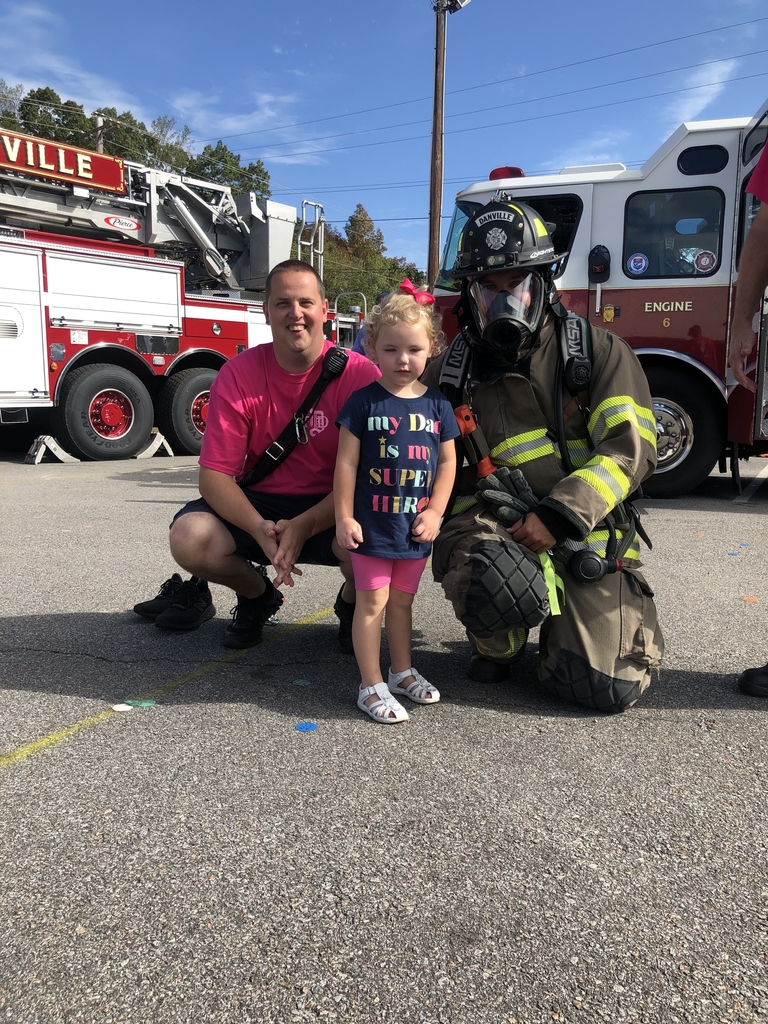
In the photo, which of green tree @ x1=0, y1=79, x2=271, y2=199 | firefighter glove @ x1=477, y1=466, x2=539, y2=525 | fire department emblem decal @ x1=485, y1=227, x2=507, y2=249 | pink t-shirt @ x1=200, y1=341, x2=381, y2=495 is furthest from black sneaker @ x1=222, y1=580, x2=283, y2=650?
green tree @ x1=0, y1=79, x2=271, y2=199

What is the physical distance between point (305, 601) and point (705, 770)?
7.26 ft

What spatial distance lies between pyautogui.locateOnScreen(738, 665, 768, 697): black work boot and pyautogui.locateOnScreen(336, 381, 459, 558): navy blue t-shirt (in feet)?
4.03

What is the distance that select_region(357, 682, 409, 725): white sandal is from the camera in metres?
2.56

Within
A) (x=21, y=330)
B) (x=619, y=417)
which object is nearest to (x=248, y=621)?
(x=619, y=417)

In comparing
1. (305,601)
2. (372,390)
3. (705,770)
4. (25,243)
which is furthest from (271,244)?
(705,770)

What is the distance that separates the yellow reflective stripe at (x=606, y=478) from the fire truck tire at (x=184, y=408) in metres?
8.36

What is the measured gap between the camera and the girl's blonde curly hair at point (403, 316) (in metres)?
2.54

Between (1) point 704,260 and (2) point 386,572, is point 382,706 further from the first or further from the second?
(1) point 704,260

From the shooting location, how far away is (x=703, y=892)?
173 centimetres

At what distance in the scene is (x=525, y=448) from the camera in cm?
294

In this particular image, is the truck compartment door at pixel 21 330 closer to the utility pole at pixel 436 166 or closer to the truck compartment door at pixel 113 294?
the truck compartment door at pixel 113 294

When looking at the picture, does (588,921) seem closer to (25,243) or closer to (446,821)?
(446,821)

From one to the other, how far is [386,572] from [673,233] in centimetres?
525

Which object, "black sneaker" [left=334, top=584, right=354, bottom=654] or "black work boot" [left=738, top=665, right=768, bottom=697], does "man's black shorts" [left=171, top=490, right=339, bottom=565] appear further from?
"black work boot" [left=738, top=665, right=768, bottom=697]
